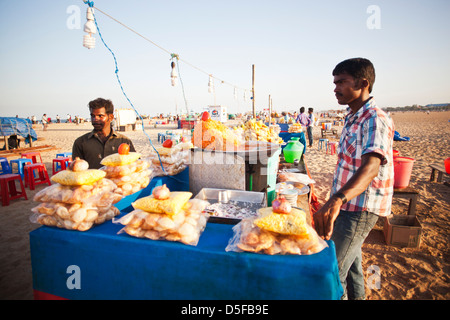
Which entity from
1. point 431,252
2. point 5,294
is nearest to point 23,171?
point 5,294

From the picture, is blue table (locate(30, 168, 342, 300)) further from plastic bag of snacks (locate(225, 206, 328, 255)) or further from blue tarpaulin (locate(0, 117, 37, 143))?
blue tarpaulin (locate(0, 117, 37, 143))

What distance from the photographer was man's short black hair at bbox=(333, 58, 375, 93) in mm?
1803

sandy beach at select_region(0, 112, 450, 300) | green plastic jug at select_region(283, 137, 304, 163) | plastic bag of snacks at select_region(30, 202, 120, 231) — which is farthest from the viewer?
green plastic jug at select_region(283, 137, 304, 163)

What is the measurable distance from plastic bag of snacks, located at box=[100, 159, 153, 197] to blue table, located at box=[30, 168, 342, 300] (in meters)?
0.46

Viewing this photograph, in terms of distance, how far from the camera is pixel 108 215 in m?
1.74

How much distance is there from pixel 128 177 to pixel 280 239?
1.53 meters

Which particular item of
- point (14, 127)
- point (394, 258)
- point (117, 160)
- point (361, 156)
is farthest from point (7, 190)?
point (14, 127)

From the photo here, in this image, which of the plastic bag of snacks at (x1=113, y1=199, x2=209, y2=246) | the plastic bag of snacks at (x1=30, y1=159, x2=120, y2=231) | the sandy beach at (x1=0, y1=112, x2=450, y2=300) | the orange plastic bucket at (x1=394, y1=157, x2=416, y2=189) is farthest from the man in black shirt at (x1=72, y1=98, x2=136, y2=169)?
the orange plastic bucket at (x1=394, y1=157, x2=416, y2=189)

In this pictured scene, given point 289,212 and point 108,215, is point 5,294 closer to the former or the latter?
point 108,215

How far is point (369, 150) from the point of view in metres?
1.62

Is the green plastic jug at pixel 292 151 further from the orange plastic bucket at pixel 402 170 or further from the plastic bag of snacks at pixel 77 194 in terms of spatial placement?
the plastic bag of snacks at pixel 77 194

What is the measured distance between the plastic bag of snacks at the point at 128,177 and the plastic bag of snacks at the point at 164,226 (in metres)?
0.62

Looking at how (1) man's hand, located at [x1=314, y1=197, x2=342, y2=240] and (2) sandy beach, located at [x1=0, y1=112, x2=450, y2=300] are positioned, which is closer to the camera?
(1) man's hand, located at [x1=314, y1=197, x2=342, y2=240]
